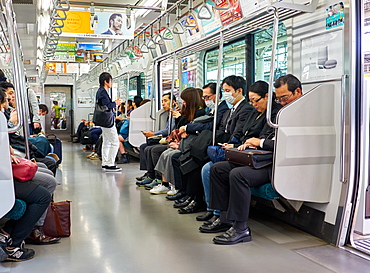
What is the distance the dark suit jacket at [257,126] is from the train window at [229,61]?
5.63 ft

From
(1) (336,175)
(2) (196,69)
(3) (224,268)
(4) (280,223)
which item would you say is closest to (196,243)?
(3) (224,268)

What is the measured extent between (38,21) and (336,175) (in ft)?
18.8

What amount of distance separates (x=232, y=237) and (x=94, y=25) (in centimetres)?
508

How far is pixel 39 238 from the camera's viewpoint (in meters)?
3.66

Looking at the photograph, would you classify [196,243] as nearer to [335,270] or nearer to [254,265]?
[254,265]

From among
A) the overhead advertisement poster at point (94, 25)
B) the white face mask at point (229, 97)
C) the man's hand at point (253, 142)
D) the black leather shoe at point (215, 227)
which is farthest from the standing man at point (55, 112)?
the man's hand at point (253, 142)

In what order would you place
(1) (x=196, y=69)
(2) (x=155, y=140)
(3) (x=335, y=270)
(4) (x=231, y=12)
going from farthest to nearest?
(1) (x=196, y=69) → (2) (x=155, y=140) → (4) (x=231, y=12) → (3) (x=335, y=270)

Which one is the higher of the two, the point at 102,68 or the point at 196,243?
the point at 102,68

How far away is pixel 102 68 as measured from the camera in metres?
14.3

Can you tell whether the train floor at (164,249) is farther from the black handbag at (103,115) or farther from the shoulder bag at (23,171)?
the black handbag at (103,115)

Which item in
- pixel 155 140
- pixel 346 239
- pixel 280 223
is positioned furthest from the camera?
pixel 155 140

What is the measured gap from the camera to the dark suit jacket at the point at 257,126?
395cm

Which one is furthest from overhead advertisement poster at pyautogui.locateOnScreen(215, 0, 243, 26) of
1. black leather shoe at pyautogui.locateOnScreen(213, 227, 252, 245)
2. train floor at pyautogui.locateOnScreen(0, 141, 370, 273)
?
black leather shoe at pyautogui.locateOnScreen(213, 227, 252, 245)

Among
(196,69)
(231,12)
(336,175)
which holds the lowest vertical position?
(336,175)
